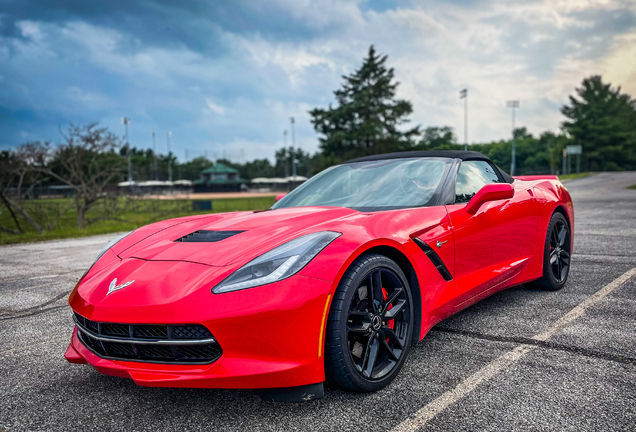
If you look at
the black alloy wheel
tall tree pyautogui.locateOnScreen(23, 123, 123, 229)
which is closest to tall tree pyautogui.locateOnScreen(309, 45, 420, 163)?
tall tree pyautogui.locateOnScreen(23, 123, 123, 229)

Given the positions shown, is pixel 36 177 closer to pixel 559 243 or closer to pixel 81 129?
pixel 81 129

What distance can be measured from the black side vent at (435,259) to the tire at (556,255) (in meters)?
1.76

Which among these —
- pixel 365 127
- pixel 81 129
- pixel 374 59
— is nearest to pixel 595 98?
pixel 374 59

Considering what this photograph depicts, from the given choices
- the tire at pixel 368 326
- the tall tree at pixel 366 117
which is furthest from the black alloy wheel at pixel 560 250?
the tall tree at pixel 366 117

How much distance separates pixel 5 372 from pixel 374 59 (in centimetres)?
5256

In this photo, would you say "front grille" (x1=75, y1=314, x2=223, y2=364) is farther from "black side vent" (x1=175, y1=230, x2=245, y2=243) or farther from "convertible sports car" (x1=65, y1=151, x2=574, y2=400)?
"black side vent" (x1=175, y1=230, x2=245, y2=243)

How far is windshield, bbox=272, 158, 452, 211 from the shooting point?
10.5ft

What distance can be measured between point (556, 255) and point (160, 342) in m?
3.75

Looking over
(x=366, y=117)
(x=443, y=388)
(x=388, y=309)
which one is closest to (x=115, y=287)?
(x=388, y=309)

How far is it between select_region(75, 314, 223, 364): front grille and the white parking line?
35.1 inches

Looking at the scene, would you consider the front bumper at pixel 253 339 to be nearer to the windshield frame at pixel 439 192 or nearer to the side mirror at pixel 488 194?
the windshield frame at pixel 439 192

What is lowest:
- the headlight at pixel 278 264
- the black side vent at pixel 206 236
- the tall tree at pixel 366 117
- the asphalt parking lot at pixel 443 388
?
the asphalt parking lot at pixel 443 388

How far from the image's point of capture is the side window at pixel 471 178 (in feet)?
11.1

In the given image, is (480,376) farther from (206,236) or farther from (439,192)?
(206,236)
